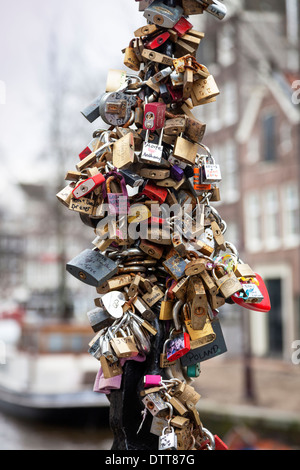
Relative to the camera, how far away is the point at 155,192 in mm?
1738

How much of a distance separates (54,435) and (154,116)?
35.4ft

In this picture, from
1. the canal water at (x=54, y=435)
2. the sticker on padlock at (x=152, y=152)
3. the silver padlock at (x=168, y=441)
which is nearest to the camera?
the silver padlock at (x=168, y=441)

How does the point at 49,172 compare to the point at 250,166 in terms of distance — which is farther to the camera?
the point at 250,166

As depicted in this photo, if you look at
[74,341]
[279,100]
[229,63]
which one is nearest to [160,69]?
[74,341]

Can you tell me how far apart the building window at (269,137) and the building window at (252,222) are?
1.43m

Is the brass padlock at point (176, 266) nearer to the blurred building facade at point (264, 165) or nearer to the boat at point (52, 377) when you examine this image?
the boat at point (52, 377)

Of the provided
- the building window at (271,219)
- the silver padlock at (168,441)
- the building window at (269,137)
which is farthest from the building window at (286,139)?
the silver padlock at (168,441)

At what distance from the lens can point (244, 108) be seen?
19.5 metres

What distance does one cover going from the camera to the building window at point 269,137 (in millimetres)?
18516

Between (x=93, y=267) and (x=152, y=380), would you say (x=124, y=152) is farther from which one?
(x=152, y=380)

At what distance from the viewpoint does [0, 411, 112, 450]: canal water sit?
10.4 meters
